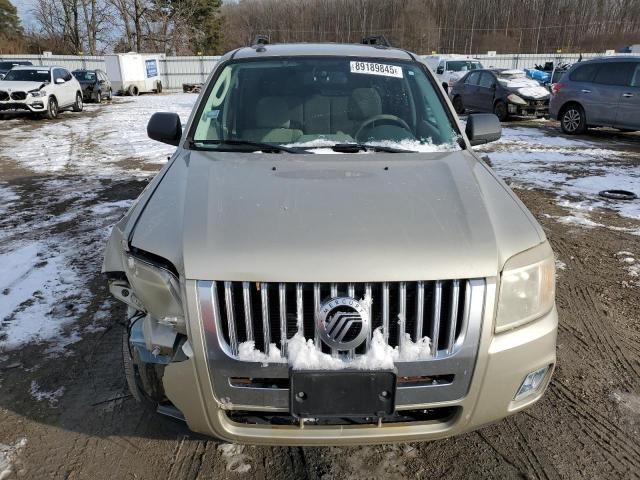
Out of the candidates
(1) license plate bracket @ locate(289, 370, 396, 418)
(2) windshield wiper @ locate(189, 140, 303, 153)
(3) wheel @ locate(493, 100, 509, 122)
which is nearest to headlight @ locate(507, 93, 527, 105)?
(3) wheel @ locate(493, 100, 509, 122)

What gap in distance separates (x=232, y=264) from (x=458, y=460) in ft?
4.72

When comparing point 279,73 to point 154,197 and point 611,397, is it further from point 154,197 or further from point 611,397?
point 611,397

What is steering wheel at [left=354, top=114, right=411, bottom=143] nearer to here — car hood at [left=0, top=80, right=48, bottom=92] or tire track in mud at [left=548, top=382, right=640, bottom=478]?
tire track in mud at [left=548, top=382, right=640, bottom=478]

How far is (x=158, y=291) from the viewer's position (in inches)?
79.7

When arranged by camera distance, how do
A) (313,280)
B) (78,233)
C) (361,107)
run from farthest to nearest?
(78,233) < (361,107) < (313,280)

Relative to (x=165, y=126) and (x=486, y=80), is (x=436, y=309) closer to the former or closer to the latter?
(x=165, y=126)

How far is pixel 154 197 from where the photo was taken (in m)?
2.59

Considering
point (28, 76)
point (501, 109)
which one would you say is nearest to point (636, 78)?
point (501, 109)

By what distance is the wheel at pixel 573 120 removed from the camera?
12461 mm

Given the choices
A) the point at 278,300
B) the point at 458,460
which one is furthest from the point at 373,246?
the point at 458,460

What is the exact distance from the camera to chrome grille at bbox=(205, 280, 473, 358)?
6.36 ft

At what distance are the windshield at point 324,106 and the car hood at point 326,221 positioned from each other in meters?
0.45

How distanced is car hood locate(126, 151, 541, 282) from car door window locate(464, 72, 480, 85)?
584 inches

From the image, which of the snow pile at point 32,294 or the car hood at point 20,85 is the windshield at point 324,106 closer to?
the snow pile at point 32,294
